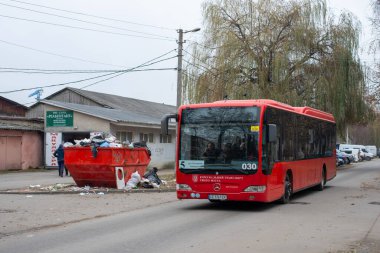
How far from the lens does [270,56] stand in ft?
107

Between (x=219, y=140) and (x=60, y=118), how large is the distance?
21106 millimetres

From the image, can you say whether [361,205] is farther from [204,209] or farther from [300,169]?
[204,209]

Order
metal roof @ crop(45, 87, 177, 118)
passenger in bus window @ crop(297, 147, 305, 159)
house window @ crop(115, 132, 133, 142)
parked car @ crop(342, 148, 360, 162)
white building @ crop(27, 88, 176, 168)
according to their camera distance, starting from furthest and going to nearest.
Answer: parked car @ crop(342, 148, 360, 162), metal roof @ crop(45, 87, 177, 118), house window @ crop(115, 132, 133, 142), white building @ crop(27, 88, 176, 168), passenger in bus window @ crop(297, 147, 305, 159)

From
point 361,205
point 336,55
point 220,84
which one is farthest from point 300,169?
point 336,55

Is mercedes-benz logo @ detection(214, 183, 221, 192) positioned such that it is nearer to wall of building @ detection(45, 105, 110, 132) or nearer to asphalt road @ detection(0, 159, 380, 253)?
asphalt road @ detection(0, 159, 380, 253)

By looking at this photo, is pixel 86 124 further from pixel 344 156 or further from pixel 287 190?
pixel 344 156

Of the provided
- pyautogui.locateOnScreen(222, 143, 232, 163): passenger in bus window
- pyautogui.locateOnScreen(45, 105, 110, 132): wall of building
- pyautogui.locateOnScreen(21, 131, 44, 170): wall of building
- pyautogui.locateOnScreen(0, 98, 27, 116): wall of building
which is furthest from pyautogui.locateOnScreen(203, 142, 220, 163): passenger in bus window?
pyautogui.locateOnScreen(0, 98, 27, 116): wall of building

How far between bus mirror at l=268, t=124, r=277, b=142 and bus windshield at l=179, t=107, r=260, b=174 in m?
0.33

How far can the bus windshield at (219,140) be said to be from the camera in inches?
519

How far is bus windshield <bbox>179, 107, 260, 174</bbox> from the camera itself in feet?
43.2

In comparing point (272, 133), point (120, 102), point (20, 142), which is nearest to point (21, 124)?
point (20, 142)

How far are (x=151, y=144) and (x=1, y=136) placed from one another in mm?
9853

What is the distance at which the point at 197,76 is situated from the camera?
32750 mm

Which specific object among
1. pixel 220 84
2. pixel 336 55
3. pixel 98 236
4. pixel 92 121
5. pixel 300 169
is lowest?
pixel 98 236
